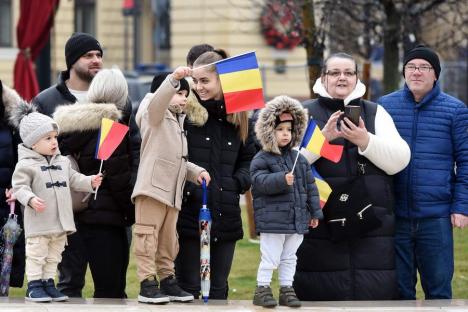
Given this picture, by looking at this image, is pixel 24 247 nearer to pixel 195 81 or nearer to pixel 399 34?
pixel 195 81

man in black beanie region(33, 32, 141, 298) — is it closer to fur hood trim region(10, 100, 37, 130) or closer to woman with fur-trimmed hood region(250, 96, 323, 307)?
fur hood trim region(10, 100, 37, 130)

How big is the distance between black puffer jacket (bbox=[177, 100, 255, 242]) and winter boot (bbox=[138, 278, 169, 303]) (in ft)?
1.56

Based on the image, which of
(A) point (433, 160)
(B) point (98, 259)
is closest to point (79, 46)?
(B) point (98, 259)

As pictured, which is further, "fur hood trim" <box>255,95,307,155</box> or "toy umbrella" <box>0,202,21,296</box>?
"toy umbrella" <box>0,202,21,296</box>

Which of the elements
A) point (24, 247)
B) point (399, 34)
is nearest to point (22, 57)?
point (399, 34)

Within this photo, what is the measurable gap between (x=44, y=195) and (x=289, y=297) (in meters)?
1.72

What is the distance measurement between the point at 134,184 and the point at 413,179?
1.92m

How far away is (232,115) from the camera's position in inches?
330

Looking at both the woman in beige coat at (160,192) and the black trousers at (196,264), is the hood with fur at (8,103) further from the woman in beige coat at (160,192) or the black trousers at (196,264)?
the black trousers at (196,264)

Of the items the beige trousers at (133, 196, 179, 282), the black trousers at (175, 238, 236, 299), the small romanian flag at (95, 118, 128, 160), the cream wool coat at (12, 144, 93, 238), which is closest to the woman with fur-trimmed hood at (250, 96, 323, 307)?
the black trousers at (175, 238, 236, 299)

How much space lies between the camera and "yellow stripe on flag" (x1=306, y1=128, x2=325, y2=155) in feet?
26.4

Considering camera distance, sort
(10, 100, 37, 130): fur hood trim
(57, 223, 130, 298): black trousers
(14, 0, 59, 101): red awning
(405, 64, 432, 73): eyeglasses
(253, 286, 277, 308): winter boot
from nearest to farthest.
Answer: (253, 286, 277, 308): winter boot → (10, 100, 37, 130): fur hood trim → (57, 223, 130, 298): black trousers → (405, 64, 432, 73): eyeglasses → (14, 0, 59, 101): red awning

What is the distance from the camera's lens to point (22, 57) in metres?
14.3

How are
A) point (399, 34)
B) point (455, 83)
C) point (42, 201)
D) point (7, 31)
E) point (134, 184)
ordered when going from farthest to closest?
point (7, 31) → point (455, 83) → point (399, 34) → point (134, 184) → point (42, 201)
